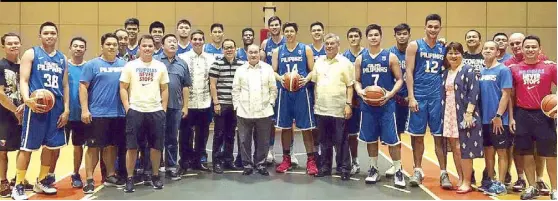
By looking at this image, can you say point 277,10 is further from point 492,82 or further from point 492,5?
point 492,82

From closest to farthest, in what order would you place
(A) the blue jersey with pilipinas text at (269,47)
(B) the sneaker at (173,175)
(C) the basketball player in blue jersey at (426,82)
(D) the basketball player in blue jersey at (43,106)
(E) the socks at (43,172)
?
(D) the basketball player in blue jersey at (43,106)
(E) the socks at (43,172)
(C) the basketball player in blue jersey at (426,82)
(B) the sneaker at (173,175)
(A) the blue jersey with pilipinas text at (269,47)

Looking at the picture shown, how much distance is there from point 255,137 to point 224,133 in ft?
1.35

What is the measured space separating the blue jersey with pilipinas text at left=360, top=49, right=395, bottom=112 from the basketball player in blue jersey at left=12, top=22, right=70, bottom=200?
10.2 feet

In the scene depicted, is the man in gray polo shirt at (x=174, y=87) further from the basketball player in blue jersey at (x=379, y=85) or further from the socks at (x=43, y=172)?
the basketball player in blue jersey at (x=379, y=85)

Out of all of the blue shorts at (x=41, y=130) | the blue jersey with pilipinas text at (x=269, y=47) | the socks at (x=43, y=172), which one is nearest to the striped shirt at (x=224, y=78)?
the blue jersey with pilipinas text at (x=269, y=47)

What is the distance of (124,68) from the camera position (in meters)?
5.18

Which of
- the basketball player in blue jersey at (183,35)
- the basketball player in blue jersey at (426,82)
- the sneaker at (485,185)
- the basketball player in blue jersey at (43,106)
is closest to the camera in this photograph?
the basketball player in blue jersey at (43,106)

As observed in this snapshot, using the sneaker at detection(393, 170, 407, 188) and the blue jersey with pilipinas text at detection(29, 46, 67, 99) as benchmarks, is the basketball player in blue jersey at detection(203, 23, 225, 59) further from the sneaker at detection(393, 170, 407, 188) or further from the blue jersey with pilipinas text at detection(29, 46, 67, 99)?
the sneaker at detection(393, 170, 407, 188)

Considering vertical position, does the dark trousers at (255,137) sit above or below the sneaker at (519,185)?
above

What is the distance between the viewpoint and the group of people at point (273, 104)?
16.6 ft

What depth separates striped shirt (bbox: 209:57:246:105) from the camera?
20.0 ft

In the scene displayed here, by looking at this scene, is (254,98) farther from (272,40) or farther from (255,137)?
(272,40)

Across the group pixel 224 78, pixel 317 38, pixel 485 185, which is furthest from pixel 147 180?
pixel 485 185

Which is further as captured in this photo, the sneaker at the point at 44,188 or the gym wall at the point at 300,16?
the gym wall at the point at 300,16
